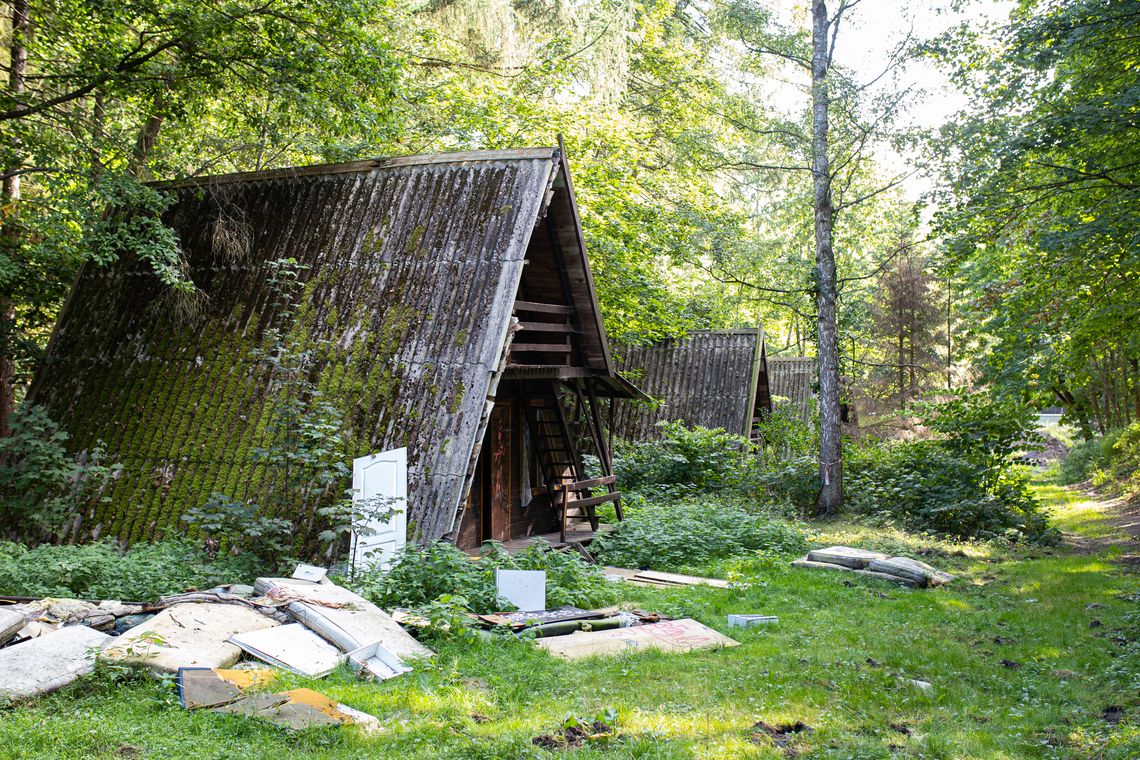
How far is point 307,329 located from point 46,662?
20.6ft

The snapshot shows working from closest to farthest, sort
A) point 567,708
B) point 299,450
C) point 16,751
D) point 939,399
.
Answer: point 16,751 → point 567,708 → point 299,450 → point 939,399

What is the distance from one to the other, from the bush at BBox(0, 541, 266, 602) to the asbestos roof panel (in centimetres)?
94

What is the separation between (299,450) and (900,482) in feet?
41.8

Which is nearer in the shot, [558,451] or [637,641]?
[637,641]

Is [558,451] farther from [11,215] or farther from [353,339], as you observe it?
[11,215]

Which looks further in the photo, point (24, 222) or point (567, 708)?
point (24, 222)

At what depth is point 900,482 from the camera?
17891 millimetres

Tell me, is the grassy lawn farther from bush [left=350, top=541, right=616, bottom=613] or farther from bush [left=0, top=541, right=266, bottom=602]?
bush [left=0, top=541, right=266, bottom=602]

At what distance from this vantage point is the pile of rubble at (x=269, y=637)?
18.1 feet

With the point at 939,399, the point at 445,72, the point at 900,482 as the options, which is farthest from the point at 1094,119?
the point at 939,399

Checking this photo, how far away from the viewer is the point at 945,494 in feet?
56.2

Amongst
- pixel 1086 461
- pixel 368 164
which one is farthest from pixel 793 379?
pixel 368 164

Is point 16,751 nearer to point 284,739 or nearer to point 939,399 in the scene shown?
point 284,739

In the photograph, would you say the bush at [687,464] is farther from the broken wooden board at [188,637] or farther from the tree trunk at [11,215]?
the broken wooden board at [188,637]
